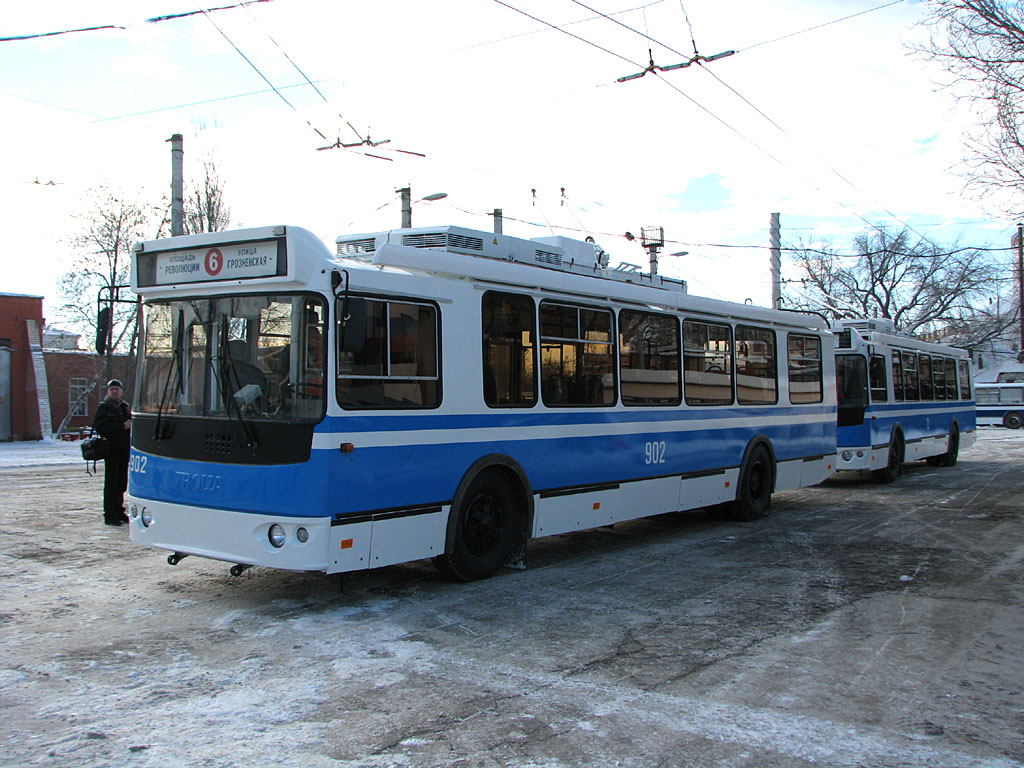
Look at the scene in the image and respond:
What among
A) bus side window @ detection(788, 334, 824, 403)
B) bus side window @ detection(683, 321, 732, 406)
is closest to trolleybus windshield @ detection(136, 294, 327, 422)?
bus side window @ detection(683, 321, 732, 406)

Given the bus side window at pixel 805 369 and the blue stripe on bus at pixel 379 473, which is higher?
the bus side window at pixel 805 369

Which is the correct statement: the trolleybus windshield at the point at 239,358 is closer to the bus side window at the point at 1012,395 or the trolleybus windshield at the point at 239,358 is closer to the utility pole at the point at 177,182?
the utility pole at the point at 177,182

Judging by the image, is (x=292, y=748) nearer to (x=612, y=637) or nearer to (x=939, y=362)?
(x=612, y=637)

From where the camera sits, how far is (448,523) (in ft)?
25.0

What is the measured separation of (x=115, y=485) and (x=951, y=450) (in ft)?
67.5

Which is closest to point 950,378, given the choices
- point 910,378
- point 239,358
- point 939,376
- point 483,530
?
point 939,376

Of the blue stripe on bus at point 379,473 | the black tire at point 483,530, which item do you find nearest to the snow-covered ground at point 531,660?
the black tire at point 483,530

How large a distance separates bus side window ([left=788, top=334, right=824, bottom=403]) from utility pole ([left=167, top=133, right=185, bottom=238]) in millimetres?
13226

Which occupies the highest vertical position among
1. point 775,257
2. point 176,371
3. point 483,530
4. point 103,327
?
point 775,257

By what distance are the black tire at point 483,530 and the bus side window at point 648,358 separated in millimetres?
2233

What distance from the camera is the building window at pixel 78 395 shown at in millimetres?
39719

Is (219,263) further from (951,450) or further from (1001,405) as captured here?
(1001,405)

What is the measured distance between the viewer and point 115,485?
11438mm

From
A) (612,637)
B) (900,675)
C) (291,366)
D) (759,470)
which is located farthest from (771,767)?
(759,470)
